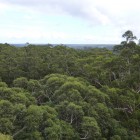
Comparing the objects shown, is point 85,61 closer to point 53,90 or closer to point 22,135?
point 53,90

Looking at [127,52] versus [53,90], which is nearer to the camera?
[53,90]

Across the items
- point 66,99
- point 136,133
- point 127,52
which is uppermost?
point 127,52

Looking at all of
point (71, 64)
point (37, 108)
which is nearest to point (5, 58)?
point (71, 64)

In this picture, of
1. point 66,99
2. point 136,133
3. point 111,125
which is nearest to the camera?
point 66,99

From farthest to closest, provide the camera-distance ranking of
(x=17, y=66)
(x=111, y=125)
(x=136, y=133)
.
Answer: (x=17, y=66), (x=136, y=133), (x=111, y=125)

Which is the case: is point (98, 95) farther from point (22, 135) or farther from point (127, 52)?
point (127, 52)

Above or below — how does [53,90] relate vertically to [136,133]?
above
